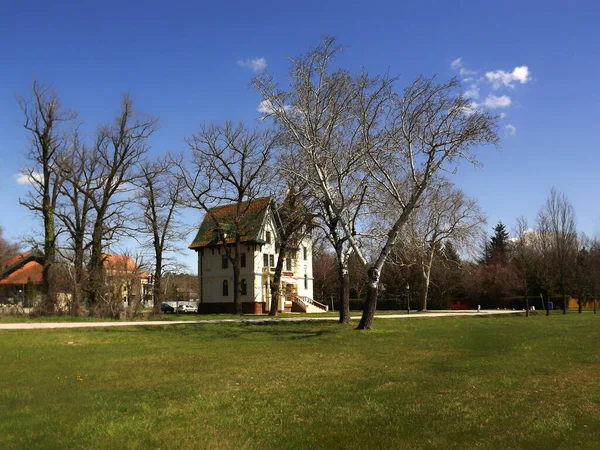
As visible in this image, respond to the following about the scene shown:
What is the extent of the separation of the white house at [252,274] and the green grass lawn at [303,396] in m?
36.5

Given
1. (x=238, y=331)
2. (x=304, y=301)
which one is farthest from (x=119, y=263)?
(x=304, y=301)

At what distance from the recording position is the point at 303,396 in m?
9.05

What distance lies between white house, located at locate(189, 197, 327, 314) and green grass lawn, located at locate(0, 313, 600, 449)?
3654 cm

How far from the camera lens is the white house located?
53750 mm

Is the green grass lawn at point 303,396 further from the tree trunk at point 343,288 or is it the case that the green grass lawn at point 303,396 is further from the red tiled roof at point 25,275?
the red tiled roof at point 25,275

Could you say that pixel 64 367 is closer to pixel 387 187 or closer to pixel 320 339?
pixel 320 339

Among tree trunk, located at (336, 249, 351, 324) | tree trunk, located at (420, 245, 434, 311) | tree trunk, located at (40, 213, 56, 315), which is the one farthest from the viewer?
tree trunk, located at (420, 245, 434, 311)

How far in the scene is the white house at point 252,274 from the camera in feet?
176

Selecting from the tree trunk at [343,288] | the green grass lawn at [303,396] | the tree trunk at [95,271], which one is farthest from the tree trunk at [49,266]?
the tree trunk at [343,288]

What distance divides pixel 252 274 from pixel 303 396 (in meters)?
45.4

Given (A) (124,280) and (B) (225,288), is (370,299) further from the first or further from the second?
(B) (225,288)

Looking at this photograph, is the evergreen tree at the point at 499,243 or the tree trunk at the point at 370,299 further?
the evergreen tree at the point at 499,243

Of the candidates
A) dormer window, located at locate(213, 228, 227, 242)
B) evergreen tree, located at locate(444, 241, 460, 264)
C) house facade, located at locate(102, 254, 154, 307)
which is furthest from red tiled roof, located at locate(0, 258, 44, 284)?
evergreen tree, located at locate(444, 241, 460, 264)

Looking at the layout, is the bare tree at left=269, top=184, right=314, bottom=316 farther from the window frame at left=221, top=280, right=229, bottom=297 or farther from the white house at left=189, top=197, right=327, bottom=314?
the window frame at left=221, top=280, right=229, bottom=297
